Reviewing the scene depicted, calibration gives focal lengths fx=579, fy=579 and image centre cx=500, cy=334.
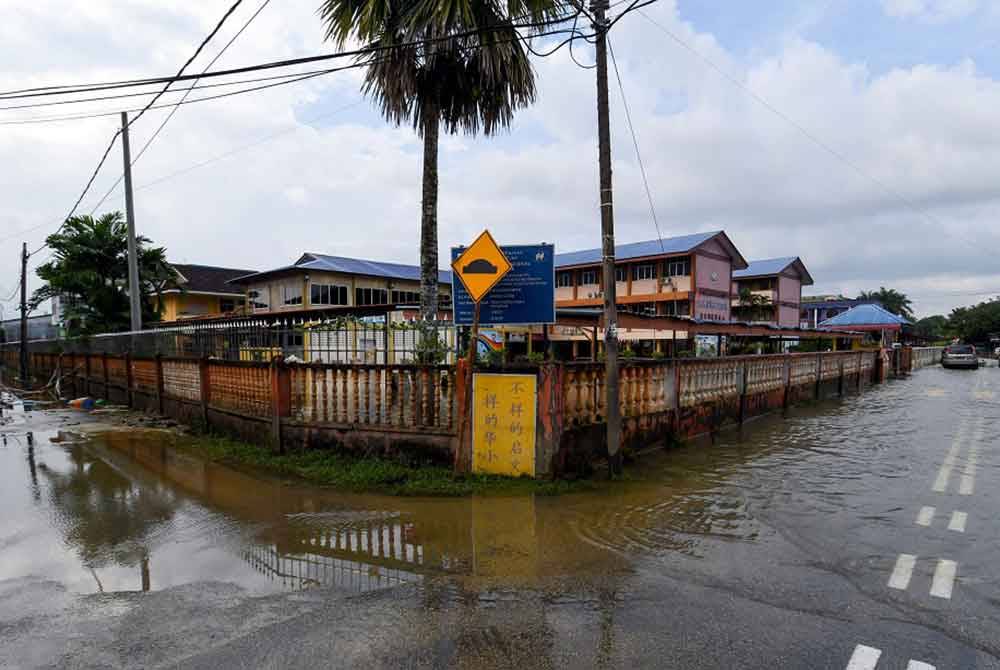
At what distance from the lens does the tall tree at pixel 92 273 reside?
23.0 meters

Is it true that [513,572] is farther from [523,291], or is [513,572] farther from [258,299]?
[258,299]

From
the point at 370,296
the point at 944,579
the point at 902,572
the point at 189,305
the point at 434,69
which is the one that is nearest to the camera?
the point at 944,579

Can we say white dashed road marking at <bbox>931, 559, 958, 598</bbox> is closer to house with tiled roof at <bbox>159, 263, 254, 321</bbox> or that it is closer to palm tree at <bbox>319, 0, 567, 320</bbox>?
palm tree at <bbox>319, 0, 567, 320</bbox>

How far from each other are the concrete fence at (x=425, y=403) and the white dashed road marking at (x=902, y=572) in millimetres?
3389

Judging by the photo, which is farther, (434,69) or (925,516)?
(434,69)

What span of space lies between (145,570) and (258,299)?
3031 cm

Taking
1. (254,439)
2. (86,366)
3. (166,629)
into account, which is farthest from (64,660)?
(86,366)

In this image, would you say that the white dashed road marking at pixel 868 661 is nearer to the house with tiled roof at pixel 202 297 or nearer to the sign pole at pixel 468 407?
the sign pole at pixel 468 407

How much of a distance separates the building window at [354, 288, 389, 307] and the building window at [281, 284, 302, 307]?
2979 millimetres

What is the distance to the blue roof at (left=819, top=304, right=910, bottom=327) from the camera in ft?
123

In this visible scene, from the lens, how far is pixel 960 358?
3572cm

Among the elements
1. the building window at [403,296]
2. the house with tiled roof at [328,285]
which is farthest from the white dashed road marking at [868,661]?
the building window at [403,296]

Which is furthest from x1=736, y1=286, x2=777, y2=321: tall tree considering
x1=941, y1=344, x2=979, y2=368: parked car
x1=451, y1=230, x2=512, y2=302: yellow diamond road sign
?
x1=451, y1=230, x2=512, y2=302: yellow diamond road sign

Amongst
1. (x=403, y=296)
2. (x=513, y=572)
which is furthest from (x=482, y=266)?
(x=403, y=296)
